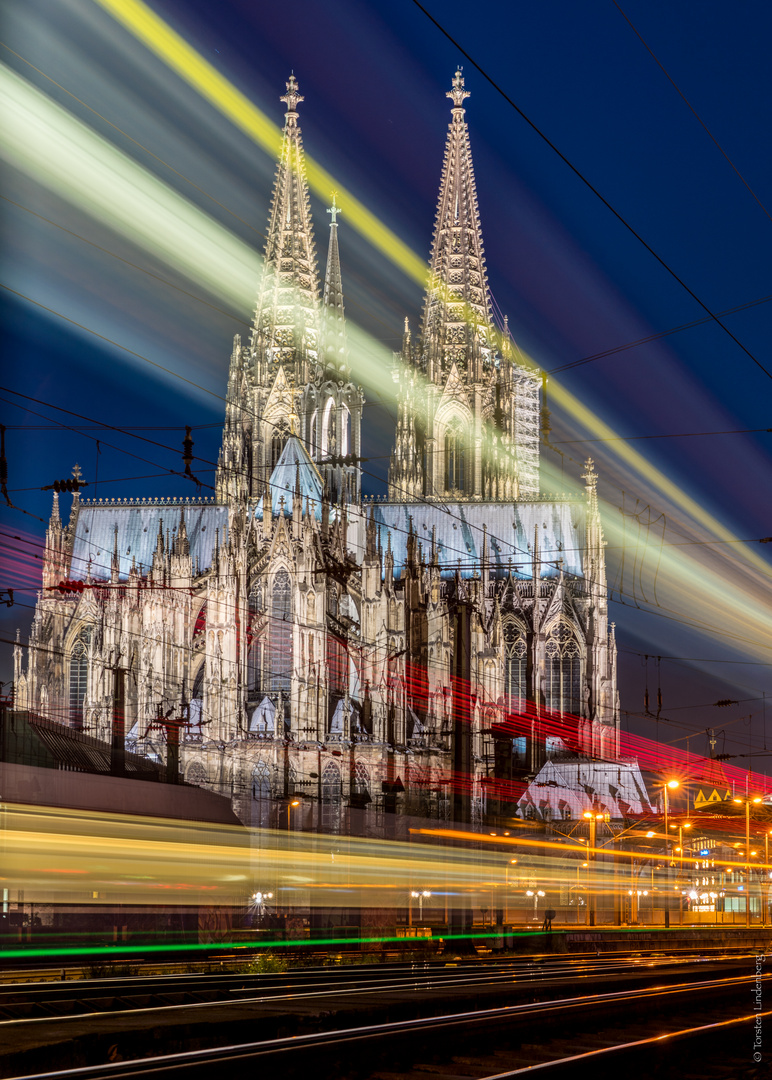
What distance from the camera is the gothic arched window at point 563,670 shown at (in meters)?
66.8

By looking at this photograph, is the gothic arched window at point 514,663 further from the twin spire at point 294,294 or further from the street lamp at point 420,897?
the street lamp at point 420,897

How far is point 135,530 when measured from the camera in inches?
2808

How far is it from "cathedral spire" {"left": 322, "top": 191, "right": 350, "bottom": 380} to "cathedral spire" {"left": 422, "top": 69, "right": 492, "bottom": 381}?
18.7 ft

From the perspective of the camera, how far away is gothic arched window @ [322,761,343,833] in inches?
2080

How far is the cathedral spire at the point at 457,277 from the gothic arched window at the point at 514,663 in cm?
1873

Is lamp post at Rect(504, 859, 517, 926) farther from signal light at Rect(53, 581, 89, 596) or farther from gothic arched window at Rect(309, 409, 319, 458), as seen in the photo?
gothic arched window at Rect(309, 409, 319, 458)

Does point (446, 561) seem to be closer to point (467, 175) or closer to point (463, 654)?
point (467, 175)

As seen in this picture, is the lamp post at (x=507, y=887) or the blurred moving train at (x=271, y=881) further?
the lamp post at (x=507, y=887)

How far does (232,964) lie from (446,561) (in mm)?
51016

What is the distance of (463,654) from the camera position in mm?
27094

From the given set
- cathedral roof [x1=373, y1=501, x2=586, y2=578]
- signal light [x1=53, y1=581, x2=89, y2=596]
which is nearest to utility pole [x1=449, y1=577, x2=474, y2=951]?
signal light [x1=53, y1=581, x2=89, y2=596]

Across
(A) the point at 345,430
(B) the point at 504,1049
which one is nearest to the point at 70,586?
(B) the point at 504,1049

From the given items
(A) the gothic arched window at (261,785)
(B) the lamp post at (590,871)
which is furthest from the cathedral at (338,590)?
(B) the lamp post at (590,871)

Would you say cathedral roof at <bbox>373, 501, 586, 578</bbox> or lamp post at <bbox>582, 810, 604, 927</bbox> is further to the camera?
cathedral roof at <bbox>373, 501, 586, 578</bbox>
